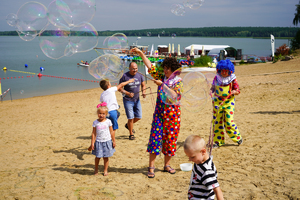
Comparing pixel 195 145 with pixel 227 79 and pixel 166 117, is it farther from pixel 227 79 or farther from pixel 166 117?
pixel 227 79

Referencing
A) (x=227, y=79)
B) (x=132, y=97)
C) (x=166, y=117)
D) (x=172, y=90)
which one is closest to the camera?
(x=172, y=90)

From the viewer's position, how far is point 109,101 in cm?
492

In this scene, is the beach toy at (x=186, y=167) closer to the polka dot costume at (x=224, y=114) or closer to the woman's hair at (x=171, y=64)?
the polka dot costume at (x=224, y=114)

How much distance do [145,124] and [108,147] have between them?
3.83m

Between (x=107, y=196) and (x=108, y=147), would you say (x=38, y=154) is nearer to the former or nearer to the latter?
(x=108, y=147)

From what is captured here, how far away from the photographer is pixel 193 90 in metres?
3.83

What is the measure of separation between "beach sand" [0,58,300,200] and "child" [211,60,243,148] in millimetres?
313

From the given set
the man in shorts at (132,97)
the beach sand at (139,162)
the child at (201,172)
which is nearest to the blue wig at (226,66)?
the beach sand at (139,162)

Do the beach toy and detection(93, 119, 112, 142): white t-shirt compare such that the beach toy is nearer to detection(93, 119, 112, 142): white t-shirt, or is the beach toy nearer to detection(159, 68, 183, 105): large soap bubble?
detection(159, 68, 183, 105): large soap bubble

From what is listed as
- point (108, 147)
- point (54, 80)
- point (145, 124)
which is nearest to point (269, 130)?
point (145, 124)

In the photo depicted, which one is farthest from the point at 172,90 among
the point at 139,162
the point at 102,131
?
the point at 139,162

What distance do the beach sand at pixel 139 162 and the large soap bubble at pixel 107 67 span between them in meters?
1.70

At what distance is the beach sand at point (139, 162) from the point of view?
3.58 m

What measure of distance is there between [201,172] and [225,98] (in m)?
2.92
